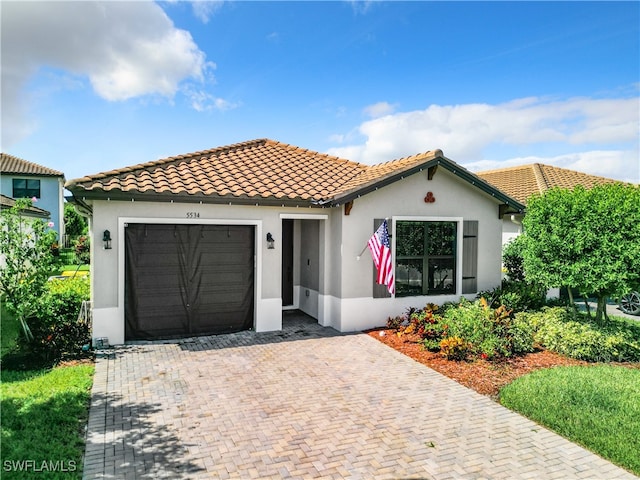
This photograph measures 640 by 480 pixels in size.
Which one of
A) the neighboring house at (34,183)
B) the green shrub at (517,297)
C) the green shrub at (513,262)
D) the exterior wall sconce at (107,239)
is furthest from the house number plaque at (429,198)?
the neighboring house at (34,183)

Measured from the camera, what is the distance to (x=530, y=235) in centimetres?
1030

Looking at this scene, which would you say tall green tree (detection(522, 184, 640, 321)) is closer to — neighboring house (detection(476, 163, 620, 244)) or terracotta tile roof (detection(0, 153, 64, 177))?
neighboring house (detection(476, 163, 620, 244))

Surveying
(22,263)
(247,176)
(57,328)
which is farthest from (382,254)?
(22,263)

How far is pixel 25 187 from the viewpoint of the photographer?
33781 mm

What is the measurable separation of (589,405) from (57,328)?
34.7ft

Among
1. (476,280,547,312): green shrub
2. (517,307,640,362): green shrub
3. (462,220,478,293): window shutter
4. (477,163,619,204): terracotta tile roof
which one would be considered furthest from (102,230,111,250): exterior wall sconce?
(477,163,619,204): terracotta tile roof

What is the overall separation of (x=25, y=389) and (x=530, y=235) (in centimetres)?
1138

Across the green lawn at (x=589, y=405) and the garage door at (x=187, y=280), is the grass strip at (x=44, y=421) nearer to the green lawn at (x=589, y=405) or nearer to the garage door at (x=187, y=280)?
the garage door at (x=187, y=280)

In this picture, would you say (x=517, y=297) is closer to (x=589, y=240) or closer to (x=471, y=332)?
Answer: (x=589, y=240)

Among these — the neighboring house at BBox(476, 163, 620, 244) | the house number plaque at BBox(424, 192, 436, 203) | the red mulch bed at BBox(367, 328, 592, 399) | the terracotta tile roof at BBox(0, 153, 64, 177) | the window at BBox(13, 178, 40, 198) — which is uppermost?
the terracotta tile roof at BBox(0, 153, 64, 177)

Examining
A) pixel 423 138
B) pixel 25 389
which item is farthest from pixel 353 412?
pixel 423 138

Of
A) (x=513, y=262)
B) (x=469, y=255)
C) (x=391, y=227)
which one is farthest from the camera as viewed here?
(x=513, y=262)

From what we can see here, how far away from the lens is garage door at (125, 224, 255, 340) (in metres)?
9.34

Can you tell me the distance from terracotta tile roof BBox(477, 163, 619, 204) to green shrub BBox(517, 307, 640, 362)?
339 inches
